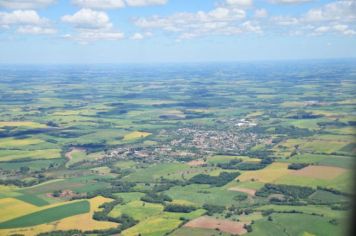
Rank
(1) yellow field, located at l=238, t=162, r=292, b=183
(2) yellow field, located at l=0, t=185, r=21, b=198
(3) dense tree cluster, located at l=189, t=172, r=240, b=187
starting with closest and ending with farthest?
(2) yellow field, located at l=0, t=185, r=21, b=198
(3) dense tree cluster, located at l=189, t=172, r=240, b=187
(1) yellow field, located at l=238, t=162, r=292, b=183

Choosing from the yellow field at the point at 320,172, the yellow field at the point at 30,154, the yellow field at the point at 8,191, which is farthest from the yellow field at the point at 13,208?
the yellow field at the point at 320,172

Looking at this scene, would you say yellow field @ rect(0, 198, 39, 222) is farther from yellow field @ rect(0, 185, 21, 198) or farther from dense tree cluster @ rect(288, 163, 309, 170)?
dense tree cluster @ rect(288, 163, 309, 170)

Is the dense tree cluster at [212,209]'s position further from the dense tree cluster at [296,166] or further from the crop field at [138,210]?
the dense tree cluster at [296,166]

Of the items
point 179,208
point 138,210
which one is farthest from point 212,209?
point 138,210

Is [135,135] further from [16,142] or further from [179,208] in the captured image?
A: [179,208]

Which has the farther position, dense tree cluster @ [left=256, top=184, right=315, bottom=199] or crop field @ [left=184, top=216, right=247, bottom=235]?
dense tree cluster @ [left=256, top=184, right=315, bottom=199]

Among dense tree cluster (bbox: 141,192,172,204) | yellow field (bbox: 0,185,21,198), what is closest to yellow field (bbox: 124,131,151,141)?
yellow field (bbox: 0,185,21,198)

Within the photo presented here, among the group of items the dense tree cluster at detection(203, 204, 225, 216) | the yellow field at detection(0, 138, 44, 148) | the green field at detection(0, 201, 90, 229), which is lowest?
the yellow field at detection(0, 138, 44, 148)

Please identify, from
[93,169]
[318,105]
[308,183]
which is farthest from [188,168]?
[318,105]
